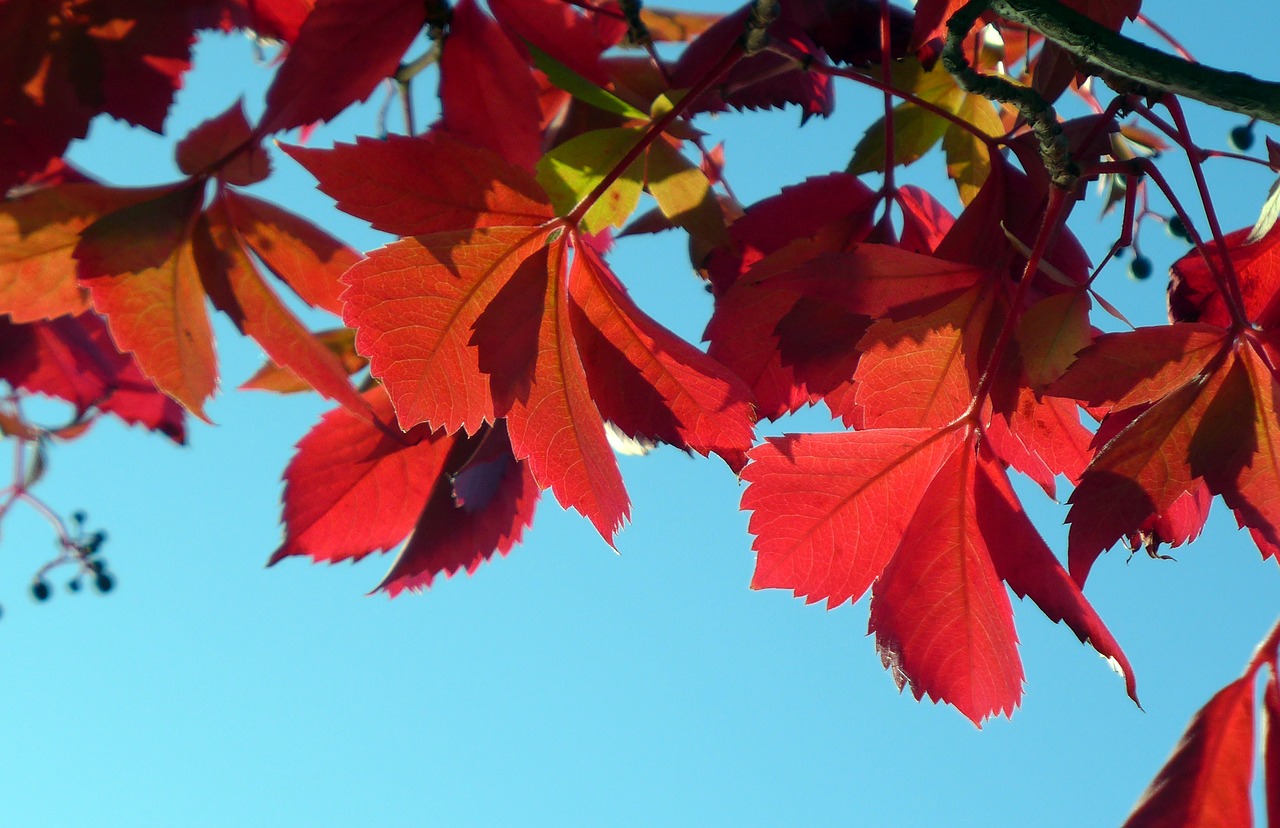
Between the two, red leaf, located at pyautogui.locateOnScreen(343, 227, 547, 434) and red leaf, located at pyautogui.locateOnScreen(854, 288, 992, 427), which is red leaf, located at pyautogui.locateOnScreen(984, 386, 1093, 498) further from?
red leaf, located at pyautogui.locateOnScreen(343, 227, 547, 434)

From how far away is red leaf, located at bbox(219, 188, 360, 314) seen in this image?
0.67m

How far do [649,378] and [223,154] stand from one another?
313 mm

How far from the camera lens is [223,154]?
639 millimetres

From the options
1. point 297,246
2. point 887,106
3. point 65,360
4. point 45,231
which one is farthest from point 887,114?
point 65,360

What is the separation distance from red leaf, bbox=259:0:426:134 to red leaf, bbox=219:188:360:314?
97 millimetres

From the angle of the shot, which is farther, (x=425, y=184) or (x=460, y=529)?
(x=460, y=529)

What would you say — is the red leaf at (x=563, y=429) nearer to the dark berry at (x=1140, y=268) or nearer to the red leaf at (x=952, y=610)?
the red leaf at (x=952, y=610)

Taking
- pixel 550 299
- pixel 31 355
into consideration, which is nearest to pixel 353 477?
pixel 550 299

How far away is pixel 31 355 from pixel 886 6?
753 millimetres

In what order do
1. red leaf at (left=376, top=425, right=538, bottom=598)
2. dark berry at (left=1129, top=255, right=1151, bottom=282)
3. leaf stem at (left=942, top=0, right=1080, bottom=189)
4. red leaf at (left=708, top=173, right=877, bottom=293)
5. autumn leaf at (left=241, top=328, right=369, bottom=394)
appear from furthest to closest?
dark berry at (left=1129, top=255, right=1151, bottom=282), autumn leaf at (left=241, top=328, right=369, bottom=394), red leaf at (left=376, top=425, right=538, bottom=598), red leaf at (left=708, top=173, right=877, bottom=293), leaf stem at (left=942, top=0, right=1080, bottom=189)

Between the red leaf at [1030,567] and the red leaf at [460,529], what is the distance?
0.31 m

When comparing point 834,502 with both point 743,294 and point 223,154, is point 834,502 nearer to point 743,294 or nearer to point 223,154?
point 743,294

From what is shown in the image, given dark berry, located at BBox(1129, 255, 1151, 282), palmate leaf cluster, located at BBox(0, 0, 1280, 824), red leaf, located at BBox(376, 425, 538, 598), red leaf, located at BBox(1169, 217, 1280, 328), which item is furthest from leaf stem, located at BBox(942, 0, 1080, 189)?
dark berry, located at BBox(1129, 255, 1151, 282)

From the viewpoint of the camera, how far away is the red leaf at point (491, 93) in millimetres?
598
